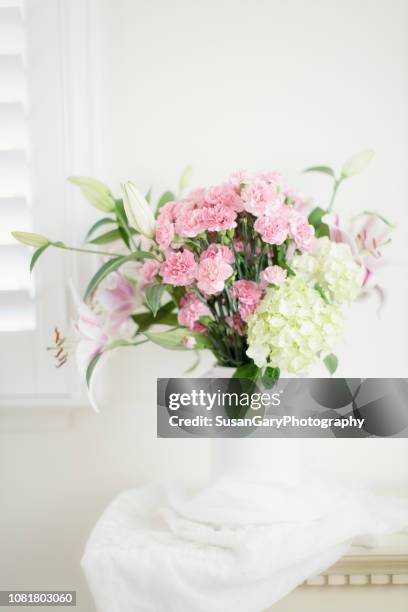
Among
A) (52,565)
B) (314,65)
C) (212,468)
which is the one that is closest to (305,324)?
(212,468)

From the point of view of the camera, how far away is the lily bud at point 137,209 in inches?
33.1

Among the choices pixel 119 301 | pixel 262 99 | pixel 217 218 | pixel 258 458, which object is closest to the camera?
pixel 217 218

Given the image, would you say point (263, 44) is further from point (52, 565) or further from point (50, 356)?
point (52, 565)

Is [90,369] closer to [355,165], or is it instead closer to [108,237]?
[108,237]

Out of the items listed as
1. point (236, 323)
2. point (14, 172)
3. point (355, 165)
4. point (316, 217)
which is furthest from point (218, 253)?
point (14, 172)

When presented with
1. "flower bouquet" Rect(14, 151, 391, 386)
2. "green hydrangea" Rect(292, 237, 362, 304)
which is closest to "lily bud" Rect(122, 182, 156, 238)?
"flower bouquet" Rect(14, 151, 391, 386)

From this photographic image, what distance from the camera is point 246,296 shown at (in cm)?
84

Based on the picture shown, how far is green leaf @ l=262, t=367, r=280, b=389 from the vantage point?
0.85 meters

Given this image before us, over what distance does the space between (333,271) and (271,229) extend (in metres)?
0.11

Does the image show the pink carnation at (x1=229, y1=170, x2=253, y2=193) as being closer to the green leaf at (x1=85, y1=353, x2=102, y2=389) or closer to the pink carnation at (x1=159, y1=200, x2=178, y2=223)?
the pink carnation at (x1=159, y1=200, x2=178, y2=223)

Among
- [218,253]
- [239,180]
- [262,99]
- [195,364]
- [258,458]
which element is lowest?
[258,458]

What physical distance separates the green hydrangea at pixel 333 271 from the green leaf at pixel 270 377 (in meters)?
0.14

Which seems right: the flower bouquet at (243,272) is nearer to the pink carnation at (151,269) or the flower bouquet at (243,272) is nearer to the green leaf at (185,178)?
the pink carnation at (151,269)

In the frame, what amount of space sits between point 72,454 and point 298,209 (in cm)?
64
